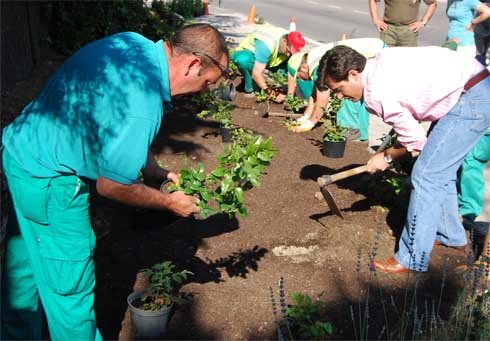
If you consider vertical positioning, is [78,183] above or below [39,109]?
below

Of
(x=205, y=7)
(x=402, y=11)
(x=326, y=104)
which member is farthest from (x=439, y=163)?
(x=205, y=7)

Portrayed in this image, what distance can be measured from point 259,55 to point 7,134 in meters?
5.70

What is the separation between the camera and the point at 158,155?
584cm

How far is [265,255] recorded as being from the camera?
4113 millimetres

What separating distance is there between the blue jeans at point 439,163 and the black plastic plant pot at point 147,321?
4.84 ft

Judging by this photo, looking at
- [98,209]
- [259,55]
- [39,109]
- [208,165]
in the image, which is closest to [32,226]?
[39,109]

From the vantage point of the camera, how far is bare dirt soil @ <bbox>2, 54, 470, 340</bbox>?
3.38 meters

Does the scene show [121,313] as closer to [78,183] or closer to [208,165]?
[78,183]

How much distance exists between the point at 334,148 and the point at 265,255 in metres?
2.17

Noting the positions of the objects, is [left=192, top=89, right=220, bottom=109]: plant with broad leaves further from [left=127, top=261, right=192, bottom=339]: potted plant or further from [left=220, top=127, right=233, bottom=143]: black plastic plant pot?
[left=127, top=261, right=192, bottom=339]: potted plant

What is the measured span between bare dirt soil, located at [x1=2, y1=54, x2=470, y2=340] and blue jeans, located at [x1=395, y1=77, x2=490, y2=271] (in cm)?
22

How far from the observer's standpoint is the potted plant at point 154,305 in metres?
3.11

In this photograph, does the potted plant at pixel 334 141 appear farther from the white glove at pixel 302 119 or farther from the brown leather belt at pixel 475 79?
the brown leather belt at pixel 475 79

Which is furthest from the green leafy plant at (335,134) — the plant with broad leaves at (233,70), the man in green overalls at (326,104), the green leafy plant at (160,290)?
the green leafy plant at (160,290)
